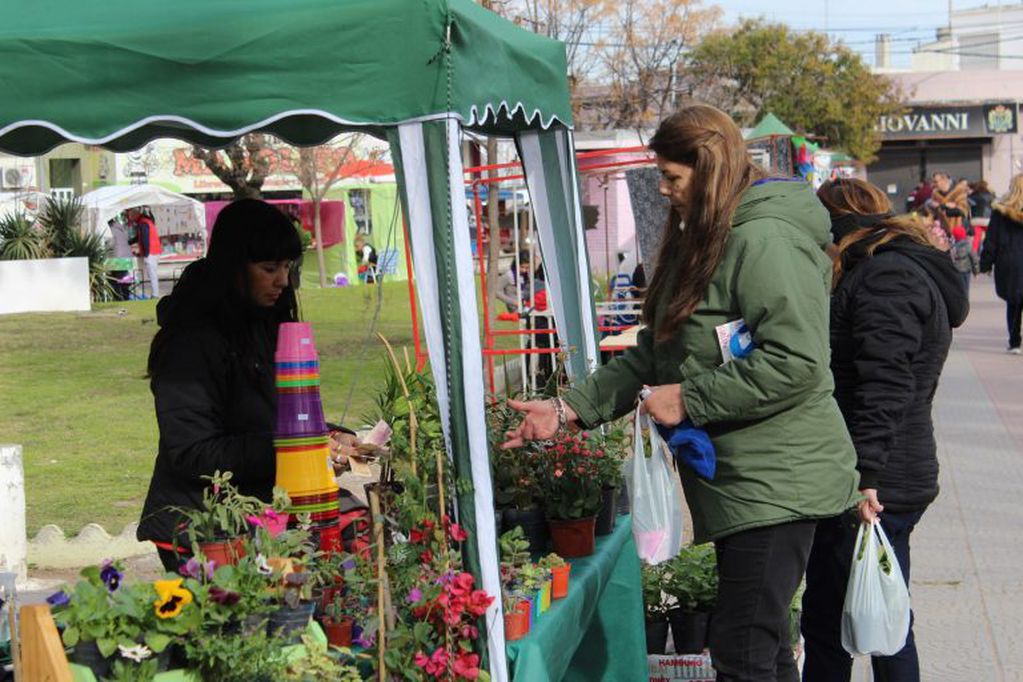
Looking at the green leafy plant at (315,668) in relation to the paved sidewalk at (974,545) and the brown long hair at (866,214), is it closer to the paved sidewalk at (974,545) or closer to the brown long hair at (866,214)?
the brown long hair at (866,214)

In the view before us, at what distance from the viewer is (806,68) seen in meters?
41.4

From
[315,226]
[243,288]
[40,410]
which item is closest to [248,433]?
[243,288]

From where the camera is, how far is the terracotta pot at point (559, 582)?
399 centimetres

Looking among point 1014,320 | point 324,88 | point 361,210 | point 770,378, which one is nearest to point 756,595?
point 770,378

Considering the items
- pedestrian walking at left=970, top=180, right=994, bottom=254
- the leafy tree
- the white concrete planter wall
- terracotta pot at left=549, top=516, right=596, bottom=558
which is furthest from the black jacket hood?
the leafy tree

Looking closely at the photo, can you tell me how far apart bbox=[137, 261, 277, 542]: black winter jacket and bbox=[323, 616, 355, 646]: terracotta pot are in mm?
545

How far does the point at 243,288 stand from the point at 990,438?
790cm

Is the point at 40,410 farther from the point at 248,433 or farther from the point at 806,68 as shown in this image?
the point at 806,68

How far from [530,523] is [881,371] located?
1.17 m

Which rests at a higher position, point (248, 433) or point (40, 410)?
point (248, 433)

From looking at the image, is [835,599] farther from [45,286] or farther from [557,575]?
[45,286]

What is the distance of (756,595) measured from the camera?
11.1 feet

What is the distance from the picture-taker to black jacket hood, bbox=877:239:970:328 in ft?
13.4

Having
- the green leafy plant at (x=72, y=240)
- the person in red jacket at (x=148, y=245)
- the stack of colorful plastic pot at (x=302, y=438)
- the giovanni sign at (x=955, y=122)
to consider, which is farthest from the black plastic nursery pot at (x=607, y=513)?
the giovanni sign at (x=955, y=122)
